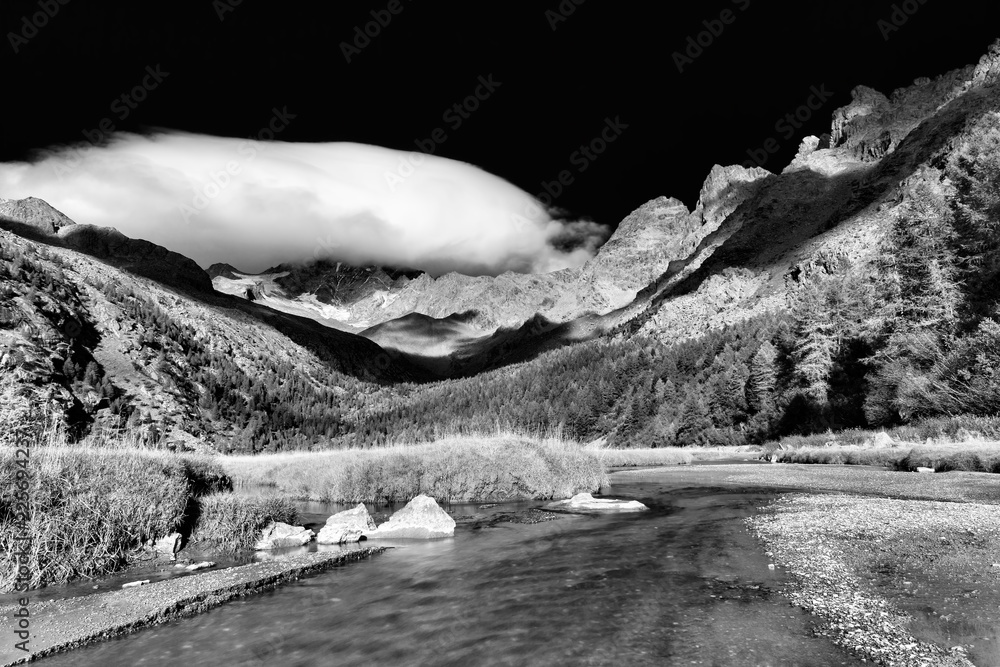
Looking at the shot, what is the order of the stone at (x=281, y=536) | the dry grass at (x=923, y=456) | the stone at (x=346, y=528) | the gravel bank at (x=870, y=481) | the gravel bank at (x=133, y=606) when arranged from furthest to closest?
the dry grass at (x=923, y=456), the gravel bank at (x=870, y=481), the stone at (x=346, y=528), the stone at (x=281, y=536), the gravel bank at (x=133, y=606)

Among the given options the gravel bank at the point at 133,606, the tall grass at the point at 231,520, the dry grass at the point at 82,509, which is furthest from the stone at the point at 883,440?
the dry grass at the point at 82,509

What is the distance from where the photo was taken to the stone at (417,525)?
21125 millimetres

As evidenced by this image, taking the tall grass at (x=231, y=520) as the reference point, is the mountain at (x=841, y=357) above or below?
above

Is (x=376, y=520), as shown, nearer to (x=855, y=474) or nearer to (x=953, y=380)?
(x=855, y=474)

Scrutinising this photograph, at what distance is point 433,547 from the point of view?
1912 centimetres

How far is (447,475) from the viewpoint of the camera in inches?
1268

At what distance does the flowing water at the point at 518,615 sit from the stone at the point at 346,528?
2.92 meters

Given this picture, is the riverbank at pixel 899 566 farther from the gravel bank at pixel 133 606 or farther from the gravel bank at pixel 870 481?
the gravel bank at pixel 133 606

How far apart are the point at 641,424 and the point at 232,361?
4003 inches

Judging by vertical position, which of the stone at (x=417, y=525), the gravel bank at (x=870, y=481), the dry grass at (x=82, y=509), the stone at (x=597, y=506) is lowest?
the gravel bank at (x=870, y=481)

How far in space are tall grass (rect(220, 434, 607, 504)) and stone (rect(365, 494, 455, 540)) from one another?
9.75 meters

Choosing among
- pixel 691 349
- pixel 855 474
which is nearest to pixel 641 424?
pixel 691 349

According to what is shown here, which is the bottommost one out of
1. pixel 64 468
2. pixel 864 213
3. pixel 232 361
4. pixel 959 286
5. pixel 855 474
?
pixel 855 474

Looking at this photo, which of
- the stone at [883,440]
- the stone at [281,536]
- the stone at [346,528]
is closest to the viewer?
the stone at [281,536]
